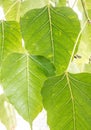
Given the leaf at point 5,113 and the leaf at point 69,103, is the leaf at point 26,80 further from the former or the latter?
the leaf at point 5,113

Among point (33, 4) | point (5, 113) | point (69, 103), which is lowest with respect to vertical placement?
point (5, 113)

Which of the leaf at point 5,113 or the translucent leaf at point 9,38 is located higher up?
the translucent leaf at point 9,38

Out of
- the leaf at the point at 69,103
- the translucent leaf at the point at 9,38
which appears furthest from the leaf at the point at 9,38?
the leaf at the point at 69,103

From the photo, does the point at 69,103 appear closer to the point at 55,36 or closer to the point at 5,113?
the point at 55,36

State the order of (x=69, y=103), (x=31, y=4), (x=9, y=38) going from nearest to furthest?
(x=69, y=103) < (x=9, y=38) < (x=31, y=4)

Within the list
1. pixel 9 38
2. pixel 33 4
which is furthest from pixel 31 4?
pixel 9 38
